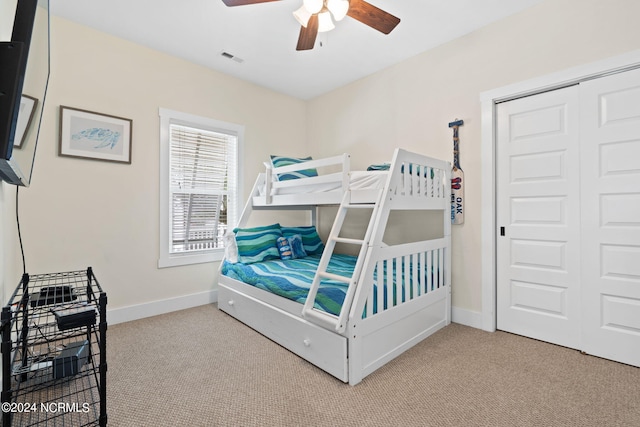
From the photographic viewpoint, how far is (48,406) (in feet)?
5.29

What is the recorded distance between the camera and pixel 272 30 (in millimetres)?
2697

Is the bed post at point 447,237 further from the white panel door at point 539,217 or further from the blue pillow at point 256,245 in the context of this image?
the blue pillow at point 256,245

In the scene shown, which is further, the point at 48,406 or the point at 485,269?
the point at 485,269

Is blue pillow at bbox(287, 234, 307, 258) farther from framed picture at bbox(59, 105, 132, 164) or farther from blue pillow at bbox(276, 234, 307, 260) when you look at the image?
framed picture at bbox(59, 105, 132, 164)

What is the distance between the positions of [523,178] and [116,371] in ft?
11.0

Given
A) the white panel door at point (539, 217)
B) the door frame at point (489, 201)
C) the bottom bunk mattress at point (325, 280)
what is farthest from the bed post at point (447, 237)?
the white panel door at point (539, 217)

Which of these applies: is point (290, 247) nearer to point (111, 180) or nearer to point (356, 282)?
point (356, 282)

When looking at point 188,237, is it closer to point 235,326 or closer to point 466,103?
point 235,326

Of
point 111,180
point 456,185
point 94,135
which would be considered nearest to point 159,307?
point 111,180

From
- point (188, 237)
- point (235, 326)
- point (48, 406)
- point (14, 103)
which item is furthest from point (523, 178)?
point (48, 406)

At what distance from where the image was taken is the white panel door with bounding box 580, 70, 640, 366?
2.03 metres

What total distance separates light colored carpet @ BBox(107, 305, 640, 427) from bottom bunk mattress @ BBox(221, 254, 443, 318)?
0.42m

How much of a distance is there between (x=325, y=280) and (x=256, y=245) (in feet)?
3.93

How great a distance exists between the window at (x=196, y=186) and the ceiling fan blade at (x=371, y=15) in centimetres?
205
